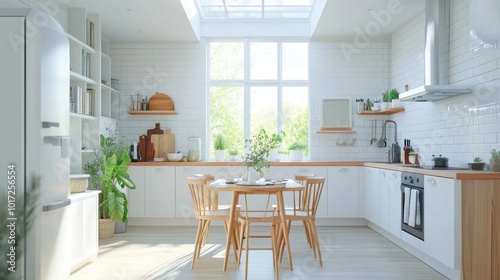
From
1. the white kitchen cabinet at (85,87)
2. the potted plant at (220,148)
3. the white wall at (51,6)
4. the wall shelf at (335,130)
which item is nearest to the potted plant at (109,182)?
the white kitchen cabinet at (85,87)

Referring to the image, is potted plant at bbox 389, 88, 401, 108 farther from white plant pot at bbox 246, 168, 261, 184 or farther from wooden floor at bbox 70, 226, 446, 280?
white plant pot at bbox 246, 168, 261, 184

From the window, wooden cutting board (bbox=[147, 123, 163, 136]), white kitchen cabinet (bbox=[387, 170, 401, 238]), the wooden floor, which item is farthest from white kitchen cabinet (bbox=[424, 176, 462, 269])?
wooden cutting board (bbox=[147, 123, 163, 136])

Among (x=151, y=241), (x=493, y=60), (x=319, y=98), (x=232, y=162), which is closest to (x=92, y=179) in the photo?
(x=151, y=241)

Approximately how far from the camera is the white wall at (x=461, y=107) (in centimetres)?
489

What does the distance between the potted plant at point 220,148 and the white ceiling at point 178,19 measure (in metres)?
1.66

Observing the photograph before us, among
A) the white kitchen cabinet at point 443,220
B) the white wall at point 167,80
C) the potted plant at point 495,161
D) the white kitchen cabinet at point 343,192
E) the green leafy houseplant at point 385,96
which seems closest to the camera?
the white kitchen cabinet at point 443,220

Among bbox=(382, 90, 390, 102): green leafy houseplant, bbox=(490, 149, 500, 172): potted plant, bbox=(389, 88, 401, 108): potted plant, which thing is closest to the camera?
bbox=(490, 149, 500, 172): potted plant

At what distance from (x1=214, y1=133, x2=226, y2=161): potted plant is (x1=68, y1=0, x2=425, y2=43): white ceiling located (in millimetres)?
1661

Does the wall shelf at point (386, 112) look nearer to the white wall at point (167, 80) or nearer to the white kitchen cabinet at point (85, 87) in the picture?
the white wall at point (167, 80)

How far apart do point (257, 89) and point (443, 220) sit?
455 centimetres

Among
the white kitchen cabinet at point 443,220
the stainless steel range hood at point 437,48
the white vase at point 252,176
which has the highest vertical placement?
the stainless steel range hood at point 437,48

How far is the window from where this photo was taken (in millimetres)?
8375

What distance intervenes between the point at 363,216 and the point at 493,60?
3.42 metres

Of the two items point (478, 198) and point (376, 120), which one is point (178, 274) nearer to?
point (478, 198)
